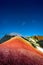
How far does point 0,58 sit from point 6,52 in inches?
16.4

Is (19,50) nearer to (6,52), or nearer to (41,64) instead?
(6,52)

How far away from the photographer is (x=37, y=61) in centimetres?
836

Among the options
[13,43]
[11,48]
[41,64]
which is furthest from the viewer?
[13,43]

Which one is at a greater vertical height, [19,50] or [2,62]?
[19,50]

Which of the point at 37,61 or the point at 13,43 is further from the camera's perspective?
the point at 13,43

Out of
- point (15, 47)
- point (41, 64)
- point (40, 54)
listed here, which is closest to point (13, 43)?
point (15, 47)

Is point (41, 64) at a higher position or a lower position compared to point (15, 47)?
lower

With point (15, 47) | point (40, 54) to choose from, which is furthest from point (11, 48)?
point (40, 54)

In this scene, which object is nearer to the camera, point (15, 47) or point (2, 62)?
point (2, 62)

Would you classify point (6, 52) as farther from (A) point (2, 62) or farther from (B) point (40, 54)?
(B) point (40, 54)

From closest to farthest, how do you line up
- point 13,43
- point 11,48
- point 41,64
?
point 41,64 < point 11,48 < point 13,43

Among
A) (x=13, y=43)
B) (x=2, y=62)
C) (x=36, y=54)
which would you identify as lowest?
(x=2, y=62)

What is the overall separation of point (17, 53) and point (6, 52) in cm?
48

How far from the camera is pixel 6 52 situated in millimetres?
8367
